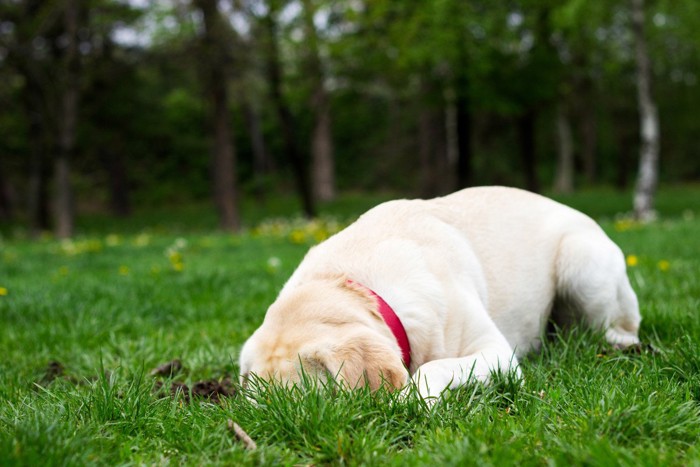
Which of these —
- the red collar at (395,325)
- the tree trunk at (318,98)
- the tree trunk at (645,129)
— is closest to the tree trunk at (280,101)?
the tree trunk at (318,98)

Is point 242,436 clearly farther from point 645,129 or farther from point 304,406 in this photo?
point 645,129

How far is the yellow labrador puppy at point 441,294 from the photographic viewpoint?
2689mm

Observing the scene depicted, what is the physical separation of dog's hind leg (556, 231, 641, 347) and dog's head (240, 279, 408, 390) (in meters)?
1.62

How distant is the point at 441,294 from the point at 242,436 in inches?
47.8

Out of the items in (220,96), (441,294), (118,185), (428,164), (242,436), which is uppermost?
(220,96)

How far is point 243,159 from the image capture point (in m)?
43.2

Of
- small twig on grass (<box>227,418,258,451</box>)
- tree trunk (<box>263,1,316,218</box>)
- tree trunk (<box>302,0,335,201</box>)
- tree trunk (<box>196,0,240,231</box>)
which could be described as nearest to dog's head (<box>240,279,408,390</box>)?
small twig on grass (<box>227,418,258,451</box>)

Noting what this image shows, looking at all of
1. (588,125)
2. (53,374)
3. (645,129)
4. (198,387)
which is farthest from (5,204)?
(588,125)

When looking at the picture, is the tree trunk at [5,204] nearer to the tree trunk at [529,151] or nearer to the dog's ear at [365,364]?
the tree trunk at [529,151]

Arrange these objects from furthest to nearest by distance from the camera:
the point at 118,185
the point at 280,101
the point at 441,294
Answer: the point at 118,185 → the point at 280,101 → the point at 441,294

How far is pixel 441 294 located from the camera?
314 centimetres

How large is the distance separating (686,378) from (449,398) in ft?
3.53

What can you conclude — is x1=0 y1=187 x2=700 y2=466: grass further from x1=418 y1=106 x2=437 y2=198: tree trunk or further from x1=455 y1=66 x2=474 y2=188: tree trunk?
x1=418 y1=106 x2=437 y2=198: tree trunk

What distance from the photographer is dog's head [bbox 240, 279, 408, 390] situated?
2.60m
